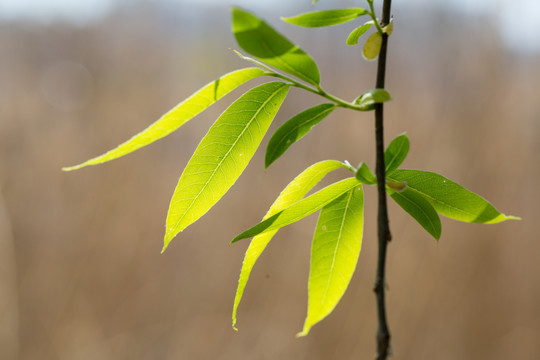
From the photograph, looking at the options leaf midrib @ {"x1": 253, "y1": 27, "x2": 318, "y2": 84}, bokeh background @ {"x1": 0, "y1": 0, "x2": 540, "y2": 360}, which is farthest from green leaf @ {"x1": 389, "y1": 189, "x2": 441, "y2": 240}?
bokeh background @ {"x1": 0, "y1": 0, "x2": 540, "y2": 360}

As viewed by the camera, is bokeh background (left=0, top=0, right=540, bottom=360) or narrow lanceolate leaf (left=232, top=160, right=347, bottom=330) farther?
bokeh background (left=0, top=0, right=540, bottom=360)

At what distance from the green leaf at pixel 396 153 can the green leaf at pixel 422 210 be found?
0.8 inches

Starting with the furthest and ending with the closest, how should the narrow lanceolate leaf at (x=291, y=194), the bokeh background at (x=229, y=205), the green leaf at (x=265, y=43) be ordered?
1. the bokeh background at (x=229, y=205)
2. the narrow lanceolate leaf at (x=291, y=194)
3. the green leaf at (x=265, y=43)

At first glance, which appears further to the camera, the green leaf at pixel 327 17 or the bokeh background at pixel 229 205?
the bokeh background at pixel 229 205

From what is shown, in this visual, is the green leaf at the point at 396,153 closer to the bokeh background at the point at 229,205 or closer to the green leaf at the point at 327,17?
the green leaf at the point at 327,17

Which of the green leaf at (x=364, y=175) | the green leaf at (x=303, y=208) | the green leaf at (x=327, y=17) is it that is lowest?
the green leaf at (x=303, y=208)

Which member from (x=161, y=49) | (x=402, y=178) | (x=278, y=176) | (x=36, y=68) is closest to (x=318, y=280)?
(x=402, y=178)

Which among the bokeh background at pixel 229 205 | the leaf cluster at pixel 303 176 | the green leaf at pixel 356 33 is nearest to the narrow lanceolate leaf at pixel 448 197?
the leaf cluster at pixel 303 176

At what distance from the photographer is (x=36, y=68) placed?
6.22 feet

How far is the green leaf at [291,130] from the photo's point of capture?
31cm

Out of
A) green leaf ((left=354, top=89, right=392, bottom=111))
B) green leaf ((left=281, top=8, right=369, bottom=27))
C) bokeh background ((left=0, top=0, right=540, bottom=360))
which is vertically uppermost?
green leaf ((left=281, top=8, right=369, bottom=27))

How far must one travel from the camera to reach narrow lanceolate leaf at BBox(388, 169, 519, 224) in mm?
316

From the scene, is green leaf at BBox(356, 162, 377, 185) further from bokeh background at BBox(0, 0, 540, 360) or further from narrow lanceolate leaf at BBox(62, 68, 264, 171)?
bokeh background at BBox(0, 0, 540, 360)

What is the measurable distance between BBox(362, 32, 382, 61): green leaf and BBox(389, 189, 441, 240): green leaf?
0.33ft
